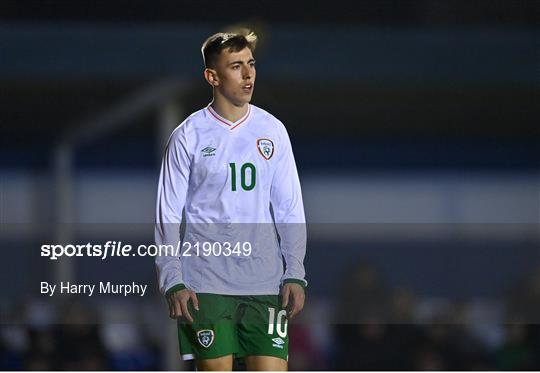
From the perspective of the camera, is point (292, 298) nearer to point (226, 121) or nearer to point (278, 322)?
point (278, 322)

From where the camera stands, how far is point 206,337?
3740 millimetres

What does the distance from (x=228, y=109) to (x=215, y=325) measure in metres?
0.67

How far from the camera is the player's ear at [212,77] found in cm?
383

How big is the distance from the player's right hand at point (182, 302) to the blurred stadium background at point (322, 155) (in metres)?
0.07

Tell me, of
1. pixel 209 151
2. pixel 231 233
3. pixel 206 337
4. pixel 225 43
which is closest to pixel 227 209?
pixel 231 233

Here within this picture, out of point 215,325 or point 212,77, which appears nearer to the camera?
point 215,325

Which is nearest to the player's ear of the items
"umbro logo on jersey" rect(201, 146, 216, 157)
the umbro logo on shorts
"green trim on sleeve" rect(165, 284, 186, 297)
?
"umbro logo on jersey" rect(201, 146, 216, 157)

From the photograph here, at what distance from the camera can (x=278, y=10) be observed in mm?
3924

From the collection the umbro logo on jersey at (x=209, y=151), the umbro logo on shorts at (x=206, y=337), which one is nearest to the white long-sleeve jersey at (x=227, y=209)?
the umbro logo on jersey at (x=209, y=151)

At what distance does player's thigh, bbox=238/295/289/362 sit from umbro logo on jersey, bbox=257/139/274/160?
434mm

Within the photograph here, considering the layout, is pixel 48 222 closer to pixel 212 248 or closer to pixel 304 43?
pixel 212 248

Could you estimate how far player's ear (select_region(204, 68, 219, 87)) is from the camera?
3.83 meters

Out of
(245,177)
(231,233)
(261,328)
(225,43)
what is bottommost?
(261,328)

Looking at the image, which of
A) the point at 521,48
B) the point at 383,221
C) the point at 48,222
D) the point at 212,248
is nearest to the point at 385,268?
the point at 383,221
